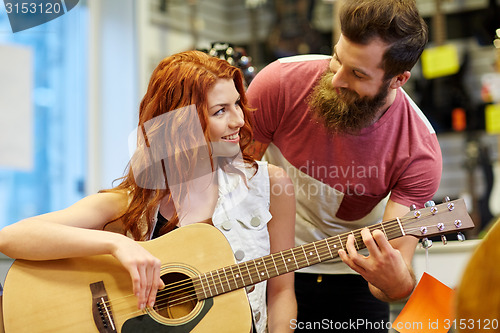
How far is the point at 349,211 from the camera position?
55.8 inches

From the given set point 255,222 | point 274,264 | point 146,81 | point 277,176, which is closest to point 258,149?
point 277,176

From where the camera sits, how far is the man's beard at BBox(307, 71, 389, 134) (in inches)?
50.8

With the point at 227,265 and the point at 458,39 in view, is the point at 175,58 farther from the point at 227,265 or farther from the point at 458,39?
the point at 458,39

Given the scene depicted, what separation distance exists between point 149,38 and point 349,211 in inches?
79.9

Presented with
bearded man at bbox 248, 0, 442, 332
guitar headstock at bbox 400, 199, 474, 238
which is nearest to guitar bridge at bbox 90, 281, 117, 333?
bearded man at bbox 248, 0, 442, 332

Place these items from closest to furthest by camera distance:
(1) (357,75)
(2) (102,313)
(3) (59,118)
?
(2) (102,313), (1) (357,75), (3) (59,118)

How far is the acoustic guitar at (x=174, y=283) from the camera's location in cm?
110

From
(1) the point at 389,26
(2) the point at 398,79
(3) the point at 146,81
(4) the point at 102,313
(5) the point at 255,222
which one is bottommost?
(3) the point at 146,81

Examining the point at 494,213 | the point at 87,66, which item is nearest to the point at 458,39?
the point at 494,213

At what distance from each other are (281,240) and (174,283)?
27cm

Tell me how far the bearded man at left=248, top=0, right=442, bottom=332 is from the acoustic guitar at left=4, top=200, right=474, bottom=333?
109mm

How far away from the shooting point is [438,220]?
1.14 meters

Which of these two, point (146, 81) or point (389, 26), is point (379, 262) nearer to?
point (389, 26)

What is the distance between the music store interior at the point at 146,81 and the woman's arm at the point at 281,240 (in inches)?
59.9
